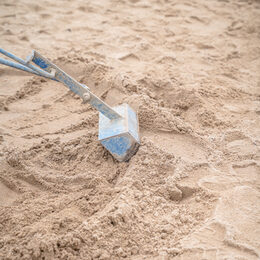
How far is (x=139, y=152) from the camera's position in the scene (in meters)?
1.89

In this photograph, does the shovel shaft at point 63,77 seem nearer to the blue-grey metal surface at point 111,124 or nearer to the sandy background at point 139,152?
the blue-grey metal surface at point 111,124

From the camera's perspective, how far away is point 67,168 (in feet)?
6.26

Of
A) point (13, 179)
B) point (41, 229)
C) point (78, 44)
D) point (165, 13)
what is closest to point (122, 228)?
point (41, 229)

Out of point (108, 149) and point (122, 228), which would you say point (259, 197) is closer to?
point (122, 228)

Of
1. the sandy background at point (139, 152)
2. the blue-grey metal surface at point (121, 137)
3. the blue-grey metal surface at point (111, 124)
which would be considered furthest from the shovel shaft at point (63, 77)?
the sandy background at point (139, 152)

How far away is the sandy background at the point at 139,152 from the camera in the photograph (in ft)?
4.73

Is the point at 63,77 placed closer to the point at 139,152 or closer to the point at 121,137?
the point at 121,137

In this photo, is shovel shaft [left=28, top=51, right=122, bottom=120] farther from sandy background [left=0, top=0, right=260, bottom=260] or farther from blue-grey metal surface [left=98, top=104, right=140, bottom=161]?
sandy background [left=0, top=0, right=260, bottom=260]

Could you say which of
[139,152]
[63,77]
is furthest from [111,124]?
[63,77]

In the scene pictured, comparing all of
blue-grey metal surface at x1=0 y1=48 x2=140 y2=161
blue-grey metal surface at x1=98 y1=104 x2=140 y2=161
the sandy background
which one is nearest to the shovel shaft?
blue-grey metal surface at x1=0 y1=48 x2=140 y2=161

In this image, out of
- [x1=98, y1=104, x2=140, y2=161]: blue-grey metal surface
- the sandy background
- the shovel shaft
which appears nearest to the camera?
the sandy background

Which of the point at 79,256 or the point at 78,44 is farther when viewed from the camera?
the point at 78,44

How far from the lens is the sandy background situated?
1440 mm

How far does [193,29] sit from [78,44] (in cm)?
158
